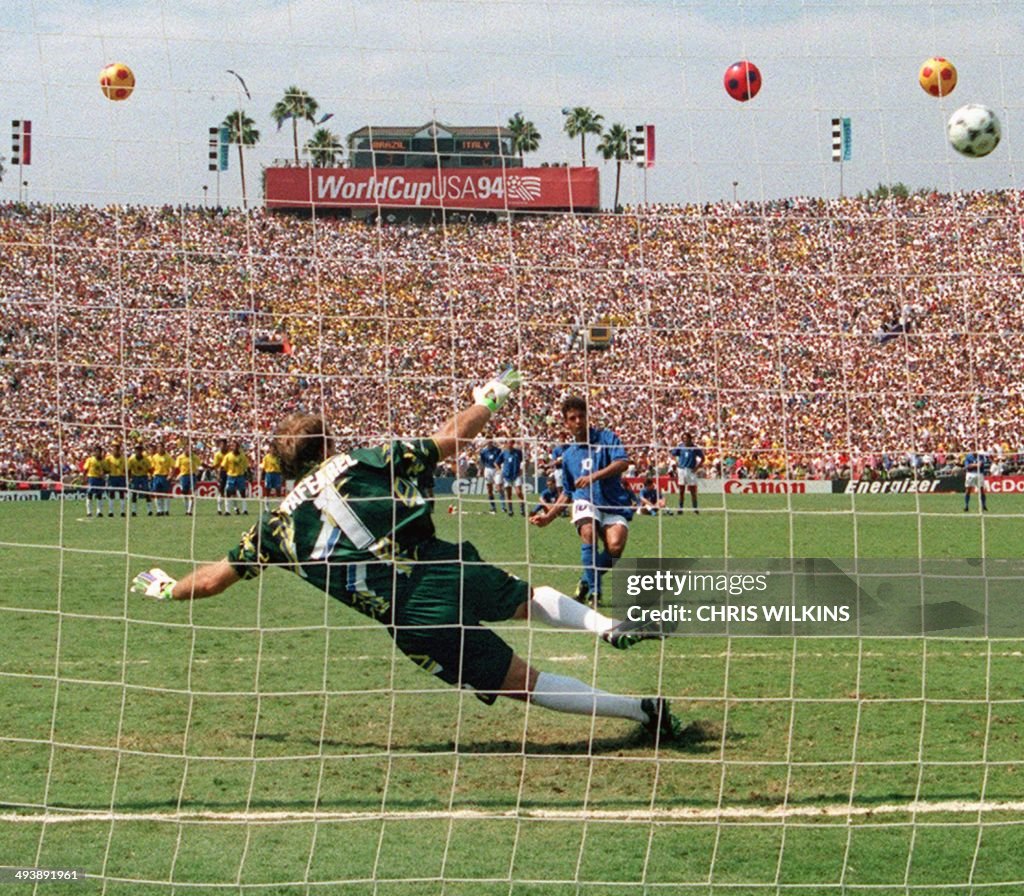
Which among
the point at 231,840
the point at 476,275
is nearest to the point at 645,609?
the point at 476,275

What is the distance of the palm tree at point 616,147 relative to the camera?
25.2 feet

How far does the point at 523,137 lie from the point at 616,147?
1.81 ft

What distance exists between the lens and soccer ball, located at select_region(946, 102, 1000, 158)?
7785 millimetres

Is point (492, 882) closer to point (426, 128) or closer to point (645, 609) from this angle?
point (426, 128)

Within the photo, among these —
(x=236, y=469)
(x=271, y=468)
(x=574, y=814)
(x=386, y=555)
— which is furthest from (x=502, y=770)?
(x=236, y=469)

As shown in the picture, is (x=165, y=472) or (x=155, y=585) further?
(x=165, y=472)

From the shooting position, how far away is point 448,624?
692 cm

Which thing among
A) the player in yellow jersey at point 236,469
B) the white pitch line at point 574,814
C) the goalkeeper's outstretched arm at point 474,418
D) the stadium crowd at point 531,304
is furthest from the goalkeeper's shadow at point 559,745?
the player in yellow jersey at point 236,469

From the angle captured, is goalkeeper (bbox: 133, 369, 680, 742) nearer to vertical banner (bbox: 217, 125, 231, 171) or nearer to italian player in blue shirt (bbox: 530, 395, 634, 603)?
vertical banner (bbox: 217, 125, 231, 171)

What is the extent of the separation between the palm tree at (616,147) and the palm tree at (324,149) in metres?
1.51

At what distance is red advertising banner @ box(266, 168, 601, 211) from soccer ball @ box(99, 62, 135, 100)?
86 centimetres

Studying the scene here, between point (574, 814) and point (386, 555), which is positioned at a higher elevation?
point (386, 555)

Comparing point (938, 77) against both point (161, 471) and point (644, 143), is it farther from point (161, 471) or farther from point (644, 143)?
point (161, 471)

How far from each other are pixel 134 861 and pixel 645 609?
8.35 m
